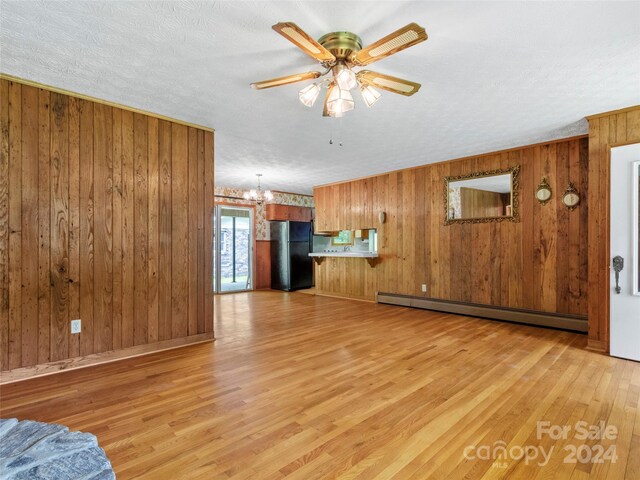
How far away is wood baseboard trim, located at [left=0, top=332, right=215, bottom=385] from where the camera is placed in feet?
8.59

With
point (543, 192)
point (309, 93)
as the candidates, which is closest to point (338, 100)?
point (309, 93)

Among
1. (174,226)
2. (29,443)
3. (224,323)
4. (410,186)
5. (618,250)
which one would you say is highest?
(410,186)

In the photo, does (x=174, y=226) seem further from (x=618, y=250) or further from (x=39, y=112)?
(x=618, y=250)

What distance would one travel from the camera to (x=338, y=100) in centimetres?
214

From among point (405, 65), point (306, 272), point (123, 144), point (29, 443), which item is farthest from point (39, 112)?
point (306, 272)

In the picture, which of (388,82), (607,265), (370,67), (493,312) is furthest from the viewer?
(493,312)

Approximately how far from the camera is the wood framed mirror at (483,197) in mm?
4633

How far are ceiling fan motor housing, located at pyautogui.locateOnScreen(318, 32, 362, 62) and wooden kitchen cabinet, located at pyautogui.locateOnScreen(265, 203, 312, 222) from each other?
6375 mm

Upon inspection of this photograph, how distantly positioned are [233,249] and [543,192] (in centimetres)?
627

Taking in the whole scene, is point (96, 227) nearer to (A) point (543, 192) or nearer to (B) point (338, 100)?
(B) point (338, 100)

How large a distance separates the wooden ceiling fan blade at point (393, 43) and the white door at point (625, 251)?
278 centimetres

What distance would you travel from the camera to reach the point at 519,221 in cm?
455

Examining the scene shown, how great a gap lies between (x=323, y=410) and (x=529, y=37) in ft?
9.16

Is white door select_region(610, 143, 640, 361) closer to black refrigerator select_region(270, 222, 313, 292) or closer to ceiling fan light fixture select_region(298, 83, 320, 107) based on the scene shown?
ceiling fan light fixture select_region(298, 83, 320, 107)
